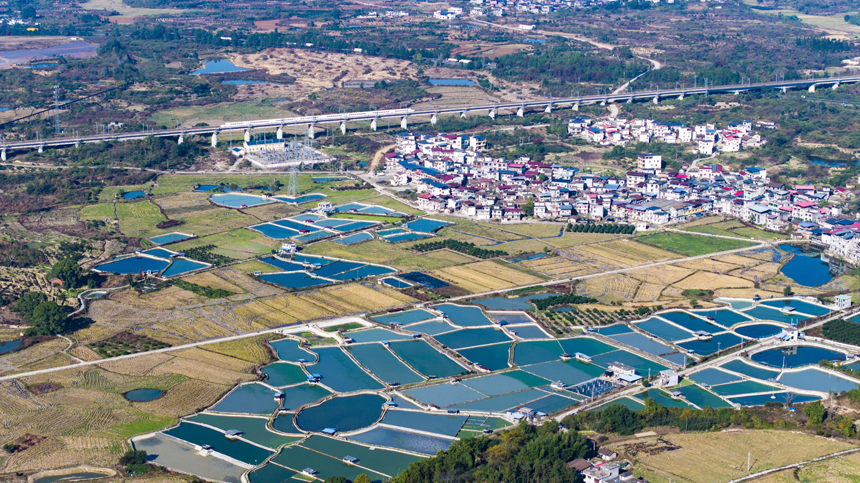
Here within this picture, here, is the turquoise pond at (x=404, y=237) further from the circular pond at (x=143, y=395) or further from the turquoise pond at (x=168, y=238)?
the circular pond at (x=143, y=395)

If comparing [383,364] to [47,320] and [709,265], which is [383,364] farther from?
[709,265]

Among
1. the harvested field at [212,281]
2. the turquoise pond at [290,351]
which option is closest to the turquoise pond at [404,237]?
the harvested field at [212,281]

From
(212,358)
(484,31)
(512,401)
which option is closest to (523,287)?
(512,401)

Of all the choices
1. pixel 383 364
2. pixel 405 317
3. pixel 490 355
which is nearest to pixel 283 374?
pixel 383 364

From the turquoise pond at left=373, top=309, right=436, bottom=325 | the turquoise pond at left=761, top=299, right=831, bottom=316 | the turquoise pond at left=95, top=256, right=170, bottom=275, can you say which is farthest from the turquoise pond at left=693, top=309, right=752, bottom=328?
the turquoise pond at left=95, top=256, right=170, bottom=275

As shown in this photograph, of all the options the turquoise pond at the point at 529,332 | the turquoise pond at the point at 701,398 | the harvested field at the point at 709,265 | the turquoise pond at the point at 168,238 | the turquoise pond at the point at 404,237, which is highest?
the turquoise pond at the point at 168,238

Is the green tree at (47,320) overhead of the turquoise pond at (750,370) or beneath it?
overhead
